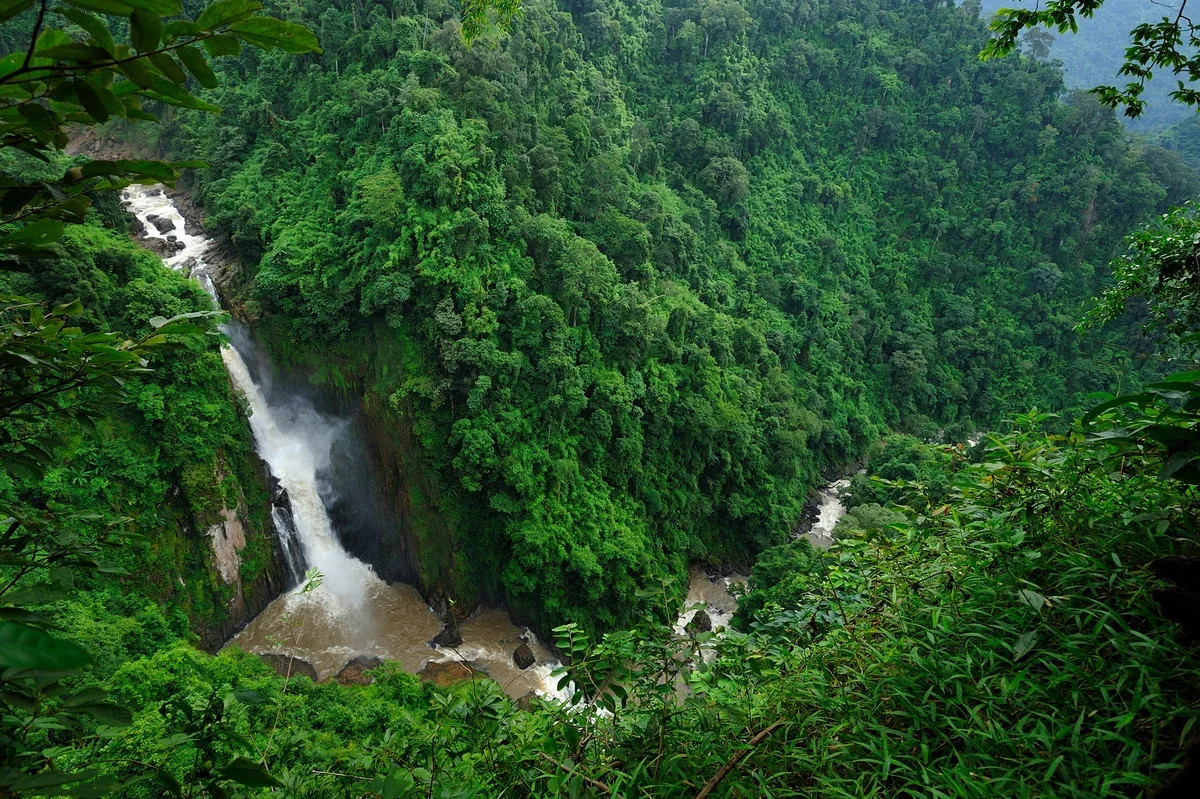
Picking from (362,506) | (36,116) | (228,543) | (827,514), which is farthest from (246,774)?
(827,514)

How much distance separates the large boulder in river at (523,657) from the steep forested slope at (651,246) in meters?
0.84

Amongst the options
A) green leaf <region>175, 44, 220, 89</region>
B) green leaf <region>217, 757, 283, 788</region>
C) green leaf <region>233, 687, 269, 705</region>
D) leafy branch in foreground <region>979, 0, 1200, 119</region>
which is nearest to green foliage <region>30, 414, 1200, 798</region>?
green leaf <region>233, 687, 269, 705</region>

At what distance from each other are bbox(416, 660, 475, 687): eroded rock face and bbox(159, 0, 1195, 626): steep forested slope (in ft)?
6.26

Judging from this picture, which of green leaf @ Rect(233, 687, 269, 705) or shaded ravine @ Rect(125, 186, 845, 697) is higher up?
green leaf @ Rect(233, 687, 269, 705)

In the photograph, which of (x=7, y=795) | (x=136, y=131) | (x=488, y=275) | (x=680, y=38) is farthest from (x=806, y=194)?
(x=7, y=795)

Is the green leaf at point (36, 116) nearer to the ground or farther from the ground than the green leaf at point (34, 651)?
farther from the ground

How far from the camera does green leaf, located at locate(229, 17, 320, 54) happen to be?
78 centimetres

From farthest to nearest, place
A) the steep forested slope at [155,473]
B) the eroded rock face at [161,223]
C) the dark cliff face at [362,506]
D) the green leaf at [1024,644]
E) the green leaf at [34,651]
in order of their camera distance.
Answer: the eroded rock face at [161,223], the dark cliff face at [362,506], the steep forested slope at [155,473], the green leaf at [1024,644], the green leaf at [34,651]

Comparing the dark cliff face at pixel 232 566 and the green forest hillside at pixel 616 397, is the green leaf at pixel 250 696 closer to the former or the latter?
the green forest hillside at pixel 616 397

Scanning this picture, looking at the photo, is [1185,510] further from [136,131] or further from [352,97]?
[136,131]

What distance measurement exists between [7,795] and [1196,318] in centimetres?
483

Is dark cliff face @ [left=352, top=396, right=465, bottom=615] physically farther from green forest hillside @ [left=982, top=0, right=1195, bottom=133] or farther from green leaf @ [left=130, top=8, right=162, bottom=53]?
green forest hillside @ [left=982, top=0, right=1195, bottom=133]

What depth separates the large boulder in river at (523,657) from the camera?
1162 centimetres

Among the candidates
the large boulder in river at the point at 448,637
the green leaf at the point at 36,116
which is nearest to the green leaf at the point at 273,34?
the green leaf at the point at 36,116
